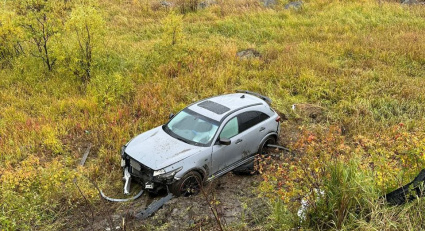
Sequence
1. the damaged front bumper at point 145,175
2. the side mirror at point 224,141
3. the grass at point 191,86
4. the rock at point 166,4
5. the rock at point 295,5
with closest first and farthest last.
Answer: the damaged front bumper at point 145,175 → the grass at point 191,86 → the side mirror at point 224,141 → the rock at point 295,5 → the rock at point 166,4

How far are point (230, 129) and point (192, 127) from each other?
896 millimetres

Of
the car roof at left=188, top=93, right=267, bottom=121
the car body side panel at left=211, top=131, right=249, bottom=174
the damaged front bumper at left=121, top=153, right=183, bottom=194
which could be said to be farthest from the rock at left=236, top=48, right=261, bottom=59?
the damaged front bumper at left=121, top=153, right=183, bottom=194

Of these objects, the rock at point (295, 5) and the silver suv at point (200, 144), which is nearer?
the silver suv at point (200, 144)

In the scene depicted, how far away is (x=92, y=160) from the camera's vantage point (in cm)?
880

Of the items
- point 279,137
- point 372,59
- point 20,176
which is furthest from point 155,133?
point 372,59

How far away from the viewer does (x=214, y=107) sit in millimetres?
8445

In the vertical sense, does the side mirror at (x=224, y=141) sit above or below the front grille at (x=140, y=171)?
above

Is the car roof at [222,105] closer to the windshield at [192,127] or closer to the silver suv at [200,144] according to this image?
the silver suv at [200,144]

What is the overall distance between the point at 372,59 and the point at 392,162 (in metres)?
9.86

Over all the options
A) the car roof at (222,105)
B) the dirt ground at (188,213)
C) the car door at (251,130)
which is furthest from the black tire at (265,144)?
the dirt ground at (188,213)

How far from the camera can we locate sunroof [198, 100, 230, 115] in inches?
325

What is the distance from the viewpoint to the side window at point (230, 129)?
→ 7.97 meters

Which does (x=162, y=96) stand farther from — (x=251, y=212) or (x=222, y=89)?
(x=251, y=212)

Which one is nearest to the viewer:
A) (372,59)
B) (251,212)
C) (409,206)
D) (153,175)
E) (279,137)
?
(409,206)
